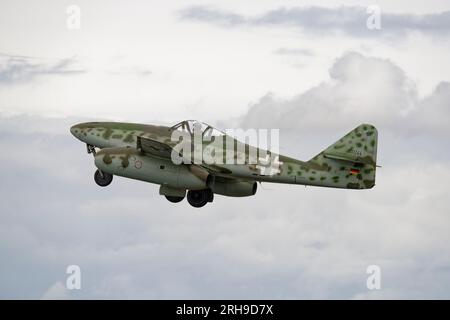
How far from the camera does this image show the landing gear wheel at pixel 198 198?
2208 inches

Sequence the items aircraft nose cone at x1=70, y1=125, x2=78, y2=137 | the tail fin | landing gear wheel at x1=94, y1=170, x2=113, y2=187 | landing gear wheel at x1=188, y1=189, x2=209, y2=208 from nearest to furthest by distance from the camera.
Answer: the tail fin < landing gear wheel at x1=188, y1=189, x2=209, y2=208 < landing gear wheel at x1=94, y1=170, x2=113, y2=187 < aircraft nose cone at x1=70, y1=125, x2=78, y2=137

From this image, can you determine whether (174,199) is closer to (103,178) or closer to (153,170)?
(153,170)

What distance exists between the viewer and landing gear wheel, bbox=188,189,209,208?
56.1 metres

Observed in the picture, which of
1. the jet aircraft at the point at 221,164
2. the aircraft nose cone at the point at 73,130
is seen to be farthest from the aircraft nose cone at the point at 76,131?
the jet aircraft at the point at 221,164

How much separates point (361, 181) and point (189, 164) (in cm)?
676

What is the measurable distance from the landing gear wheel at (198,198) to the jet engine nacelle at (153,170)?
2.88ft

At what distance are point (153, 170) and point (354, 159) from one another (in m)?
7.89

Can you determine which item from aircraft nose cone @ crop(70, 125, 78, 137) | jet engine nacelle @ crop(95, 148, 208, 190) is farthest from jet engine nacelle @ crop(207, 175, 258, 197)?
aircraft nose cone @ crop(70, 125, 78, 137)

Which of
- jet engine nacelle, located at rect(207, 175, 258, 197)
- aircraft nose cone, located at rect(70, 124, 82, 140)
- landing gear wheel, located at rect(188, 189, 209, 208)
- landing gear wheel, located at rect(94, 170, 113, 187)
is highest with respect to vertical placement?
aircraft nose cone, located at rect(70, 124, 82, 140)

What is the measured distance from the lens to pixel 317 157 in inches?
2169

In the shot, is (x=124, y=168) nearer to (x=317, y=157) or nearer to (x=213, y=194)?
(x=213, y=194)

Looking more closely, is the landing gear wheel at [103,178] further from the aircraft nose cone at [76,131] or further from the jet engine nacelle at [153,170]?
the aircraft nose cone at [76,131]

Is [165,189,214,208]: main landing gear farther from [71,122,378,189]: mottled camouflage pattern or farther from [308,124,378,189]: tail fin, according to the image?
[308,124,378,189]: tail fin

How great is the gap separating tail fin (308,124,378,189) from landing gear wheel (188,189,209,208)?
478 centimetres
